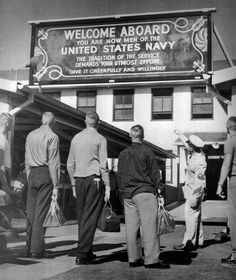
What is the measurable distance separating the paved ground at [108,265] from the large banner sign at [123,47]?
27.9ft

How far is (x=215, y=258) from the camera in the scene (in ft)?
14.4

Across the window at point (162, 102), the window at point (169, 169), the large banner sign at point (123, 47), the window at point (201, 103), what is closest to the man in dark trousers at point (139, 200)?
the large banner sign at point (123, 47)

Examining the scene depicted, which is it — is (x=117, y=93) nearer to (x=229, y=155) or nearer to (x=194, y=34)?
(x=194, y=34)

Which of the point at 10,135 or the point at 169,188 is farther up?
the point at 10,135

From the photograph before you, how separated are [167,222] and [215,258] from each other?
90cm

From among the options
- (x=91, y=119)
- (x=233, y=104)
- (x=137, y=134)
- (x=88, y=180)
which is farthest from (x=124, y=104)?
(x=88, y=180)

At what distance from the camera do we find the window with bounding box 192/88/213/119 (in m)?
17.5

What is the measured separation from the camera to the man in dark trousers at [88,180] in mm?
3887

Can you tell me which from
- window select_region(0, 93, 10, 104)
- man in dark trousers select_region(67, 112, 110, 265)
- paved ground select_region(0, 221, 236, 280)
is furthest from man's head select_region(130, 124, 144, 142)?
window select_region(0, 93, 10, 104)

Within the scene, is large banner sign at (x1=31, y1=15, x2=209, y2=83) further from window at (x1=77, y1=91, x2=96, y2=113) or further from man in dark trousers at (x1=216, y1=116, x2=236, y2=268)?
man in dark trousers at (x1=216, y1=116, x2=236, y2=268)

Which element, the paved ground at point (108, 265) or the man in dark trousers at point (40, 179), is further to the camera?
the man in dark trousers at point (40, 179)

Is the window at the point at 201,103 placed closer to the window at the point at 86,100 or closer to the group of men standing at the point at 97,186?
the window at the point at 86,100

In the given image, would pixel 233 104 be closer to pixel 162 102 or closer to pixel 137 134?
pixel 137 134

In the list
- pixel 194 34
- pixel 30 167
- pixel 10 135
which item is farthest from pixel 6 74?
pixel 30 167
